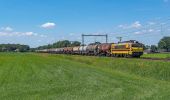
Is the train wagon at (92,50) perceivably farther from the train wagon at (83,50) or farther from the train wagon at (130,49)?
the train wagon at (130,49)

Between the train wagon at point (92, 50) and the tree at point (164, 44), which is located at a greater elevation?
the tree at point (164, 44)

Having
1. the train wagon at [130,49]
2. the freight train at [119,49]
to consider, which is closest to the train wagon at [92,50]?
the freight train at [119,49]

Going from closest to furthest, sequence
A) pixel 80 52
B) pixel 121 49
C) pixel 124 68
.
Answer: pixel 124 68
pixel 121 49
pixel 80 52

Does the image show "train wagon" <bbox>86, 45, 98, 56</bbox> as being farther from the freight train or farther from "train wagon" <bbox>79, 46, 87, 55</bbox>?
"train wagon" <bbox>79, 46, 87, 55</bbox>

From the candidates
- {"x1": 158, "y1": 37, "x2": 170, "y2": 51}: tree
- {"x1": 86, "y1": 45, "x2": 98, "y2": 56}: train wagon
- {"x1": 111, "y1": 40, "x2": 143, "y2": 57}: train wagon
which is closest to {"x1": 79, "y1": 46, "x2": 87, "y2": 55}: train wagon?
{"x1": 86, "y1": 45, "x2": 98, "y2": 56}: train wagon

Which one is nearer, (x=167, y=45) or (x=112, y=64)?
(x=112, y=64)

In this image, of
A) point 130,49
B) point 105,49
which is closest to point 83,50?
point 105,49

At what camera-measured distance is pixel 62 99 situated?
15.1m

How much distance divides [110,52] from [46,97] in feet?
192

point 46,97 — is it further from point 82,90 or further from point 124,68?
point 124,68

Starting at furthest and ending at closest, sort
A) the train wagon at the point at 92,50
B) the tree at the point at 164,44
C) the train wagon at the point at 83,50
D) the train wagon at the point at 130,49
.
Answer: the tree at the point at 164,44
the train wagon at the point at 83,50
the train wagon at the point at 92,50
the train wagon at the point at 130,49

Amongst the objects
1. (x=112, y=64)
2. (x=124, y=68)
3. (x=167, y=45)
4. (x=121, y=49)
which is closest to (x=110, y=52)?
(x=121, y=49)

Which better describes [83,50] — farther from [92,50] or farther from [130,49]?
[130,49]

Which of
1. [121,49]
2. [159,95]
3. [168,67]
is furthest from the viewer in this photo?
[121,49]
